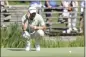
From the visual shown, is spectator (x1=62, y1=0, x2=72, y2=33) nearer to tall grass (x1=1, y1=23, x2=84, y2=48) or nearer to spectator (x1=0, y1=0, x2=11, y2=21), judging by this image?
tall grass (x1=1, y1=23, x2=84, y2=48)

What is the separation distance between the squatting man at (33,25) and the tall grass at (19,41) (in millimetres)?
1303

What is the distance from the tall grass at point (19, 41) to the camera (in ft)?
42.4

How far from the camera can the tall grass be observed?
42.4 feet

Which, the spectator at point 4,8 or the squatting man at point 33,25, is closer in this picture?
the squatting man at point 33,25

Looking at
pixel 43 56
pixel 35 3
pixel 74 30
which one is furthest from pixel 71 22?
pixel 43 56

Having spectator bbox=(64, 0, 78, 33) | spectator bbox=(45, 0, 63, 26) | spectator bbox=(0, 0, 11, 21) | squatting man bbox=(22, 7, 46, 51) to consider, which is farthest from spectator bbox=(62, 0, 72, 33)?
squatting man bbox=(22, 7, 46, 51)

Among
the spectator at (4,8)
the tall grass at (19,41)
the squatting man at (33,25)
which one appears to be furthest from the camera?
the spectator at (4,8)

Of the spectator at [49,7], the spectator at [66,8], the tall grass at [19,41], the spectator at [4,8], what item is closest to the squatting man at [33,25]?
the tall grass at [19,41]

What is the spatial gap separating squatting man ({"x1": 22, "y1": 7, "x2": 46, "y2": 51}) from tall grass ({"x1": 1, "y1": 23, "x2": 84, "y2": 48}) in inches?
51.3

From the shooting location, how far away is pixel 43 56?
1006 cm

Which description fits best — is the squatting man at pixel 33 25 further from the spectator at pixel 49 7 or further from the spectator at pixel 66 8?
the spectator at pixel 49 7

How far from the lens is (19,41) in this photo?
12.9 metres

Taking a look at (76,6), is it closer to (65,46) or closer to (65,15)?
(65,15)

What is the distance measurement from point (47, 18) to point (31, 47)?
3640 mm
